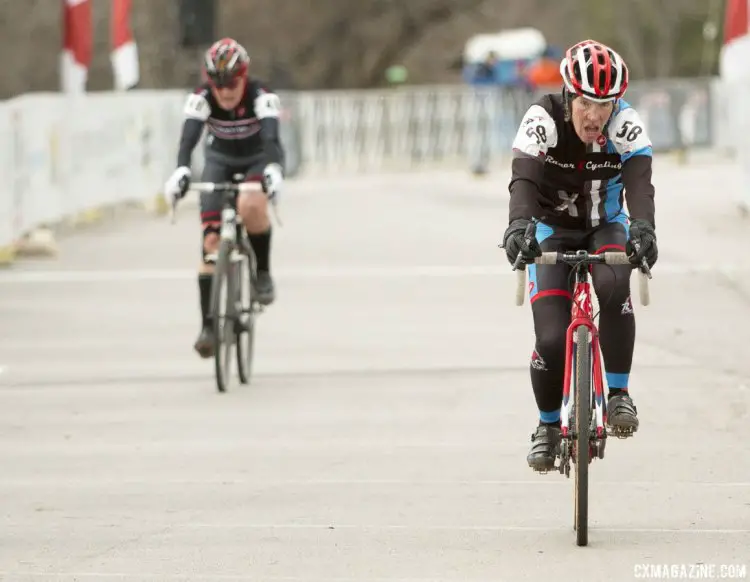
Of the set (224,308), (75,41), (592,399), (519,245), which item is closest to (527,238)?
(519,245)

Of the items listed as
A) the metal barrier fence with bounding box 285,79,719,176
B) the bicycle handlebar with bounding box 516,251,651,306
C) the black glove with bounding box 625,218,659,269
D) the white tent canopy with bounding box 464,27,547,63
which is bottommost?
the metal barrier fence with bounding box 285,79,719,176

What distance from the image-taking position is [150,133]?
2867cm

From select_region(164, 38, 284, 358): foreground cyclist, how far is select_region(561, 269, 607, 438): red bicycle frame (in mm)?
4376

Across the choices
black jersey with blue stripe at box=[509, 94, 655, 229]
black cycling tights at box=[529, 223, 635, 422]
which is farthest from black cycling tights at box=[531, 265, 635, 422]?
black jersey with blue stripe at box=[509, 94, 655, 229]

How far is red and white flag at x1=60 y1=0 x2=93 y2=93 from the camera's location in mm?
25422

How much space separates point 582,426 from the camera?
7035 mm

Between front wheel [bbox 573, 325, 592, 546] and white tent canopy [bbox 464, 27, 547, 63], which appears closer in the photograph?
front wheel [bbox 573, 325, 592, 546]

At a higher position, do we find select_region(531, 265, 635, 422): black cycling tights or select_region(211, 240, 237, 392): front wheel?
select_region(531, 265, 635, 422): black cycling tights

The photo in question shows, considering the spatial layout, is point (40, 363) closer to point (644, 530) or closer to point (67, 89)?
point (644, 530)

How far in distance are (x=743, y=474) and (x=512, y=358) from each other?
4.24 metres

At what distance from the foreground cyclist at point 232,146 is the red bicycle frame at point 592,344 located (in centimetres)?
438

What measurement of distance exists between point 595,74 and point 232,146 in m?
5.28

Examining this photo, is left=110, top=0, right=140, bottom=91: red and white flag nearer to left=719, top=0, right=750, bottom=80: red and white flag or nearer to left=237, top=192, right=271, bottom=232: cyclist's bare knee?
left=719, top=0, right=750, bottom=80: red and white flag

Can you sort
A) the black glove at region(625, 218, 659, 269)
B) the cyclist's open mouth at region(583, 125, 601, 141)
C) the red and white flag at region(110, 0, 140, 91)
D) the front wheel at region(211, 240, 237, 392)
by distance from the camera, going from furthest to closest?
the red and white flag at region(110, 0, 140, 91)
the front wheel at region(211, 240, 237, 392)
the cyclist's open mouth at region(583, 125, 601, 141)
the black glove at region(625, 218, 659, 269)
